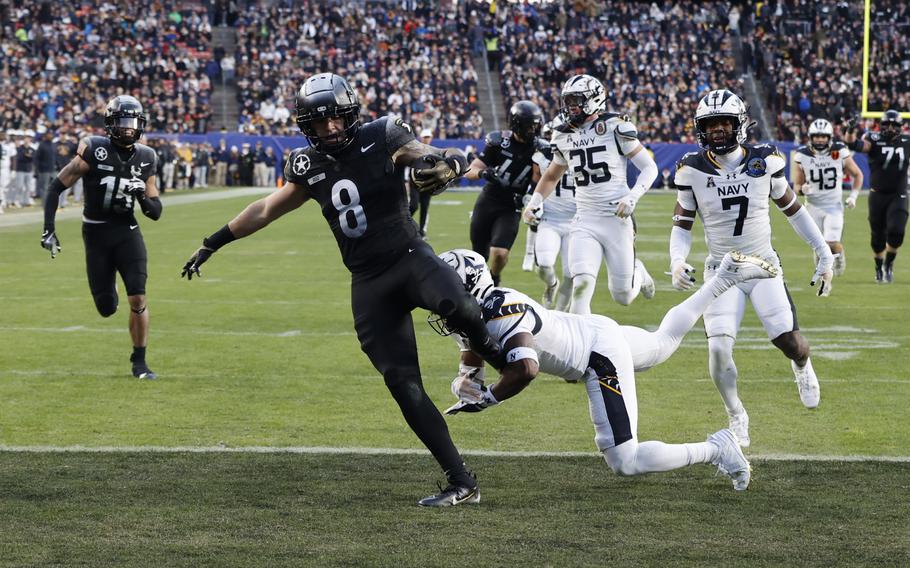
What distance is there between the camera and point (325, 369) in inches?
367

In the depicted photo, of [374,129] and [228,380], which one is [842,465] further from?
[228,380]

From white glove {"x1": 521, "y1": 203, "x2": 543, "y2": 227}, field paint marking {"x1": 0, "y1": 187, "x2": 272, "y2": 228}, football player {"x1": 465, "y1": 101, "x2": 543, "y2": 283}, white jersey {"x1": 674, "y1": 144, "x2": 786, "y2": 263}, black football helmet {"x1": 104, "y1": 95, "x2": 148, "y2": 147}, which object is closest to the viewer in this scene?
white jersey {"x1": 674, "y1": 144, "x2": 786, "y2": 263}

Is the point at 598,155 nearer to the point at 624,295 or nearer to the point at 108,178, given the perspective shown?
the point at 624,295

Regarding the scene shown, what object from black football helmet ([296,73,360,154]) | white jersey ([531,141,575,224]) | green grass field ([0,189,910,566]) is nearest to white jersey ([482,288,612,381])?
green grass field ([0,189,910,566])

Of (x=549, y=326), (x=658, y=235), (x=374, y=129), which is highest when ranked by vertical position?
(x=374, y=129)

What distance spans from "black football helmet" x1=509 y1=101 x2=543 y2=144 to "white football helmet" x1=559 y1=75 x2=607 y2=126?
0.92m

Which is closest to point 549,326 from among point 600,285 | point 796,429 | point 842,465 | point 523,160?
point 842,465

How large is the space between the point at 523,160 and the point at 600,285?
4.83m

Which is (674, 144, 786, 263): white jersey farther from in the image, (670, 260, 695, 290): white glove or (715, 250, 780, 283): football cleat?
(715, 250, 780, 283): football cleat

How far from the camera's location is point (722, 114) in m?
6.65

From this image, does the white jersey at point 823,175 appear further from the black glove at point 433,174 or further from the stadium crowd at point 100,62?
the stadium crowd at point 100,62

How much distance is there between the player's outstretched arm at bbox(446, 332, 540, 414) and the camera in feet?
16.8

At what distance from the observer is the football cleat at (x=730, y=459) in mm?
5504

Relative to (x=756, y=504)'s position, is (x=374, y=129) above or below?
above
